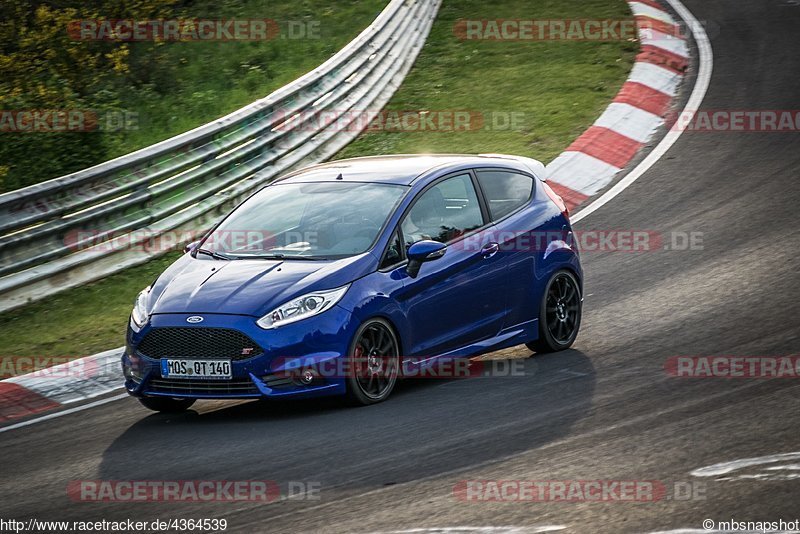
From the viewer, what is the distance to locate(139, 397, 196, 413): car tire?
843 cm

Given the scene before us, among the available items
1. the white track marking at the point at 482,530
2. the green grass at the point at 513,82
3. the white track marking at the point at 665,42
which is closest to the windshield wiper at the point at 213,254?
the white track marking at the point at 482,530

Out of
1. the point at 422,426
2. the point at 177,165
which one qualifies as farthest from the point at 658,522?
the point at 177,165

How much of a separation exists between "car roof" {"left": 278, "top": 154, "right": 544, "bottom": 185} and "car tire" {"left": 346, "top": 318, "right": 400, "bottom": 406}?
134 centimetres

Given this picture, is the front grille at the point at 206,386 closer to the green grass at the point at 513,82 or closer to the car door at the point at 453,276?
the car door at the point at 453,276

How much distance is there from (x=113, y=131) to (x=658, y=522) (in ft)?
37.5

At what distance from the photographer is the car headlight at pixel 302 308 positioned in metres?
7.87

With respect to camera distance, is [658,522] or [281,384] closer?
[658,522]

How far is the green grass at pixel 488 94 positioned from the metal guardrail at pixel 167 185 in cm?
27

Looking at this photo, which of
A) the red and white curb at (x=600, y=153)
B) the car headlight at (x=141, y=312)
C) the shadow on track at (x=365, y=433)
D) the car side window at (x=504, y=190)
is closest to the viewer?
the shadow on track at (x=365, y=433)

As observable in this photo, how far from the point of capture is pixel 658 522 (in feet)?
18.4

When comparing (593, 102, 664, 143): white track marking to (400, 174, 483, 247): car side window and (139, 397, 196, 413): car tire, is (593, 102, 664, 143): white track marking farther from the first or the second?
(139, 397, 196, 413): car tire

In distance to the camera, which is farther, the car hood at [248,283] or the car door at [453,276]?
the car door at [453,276]

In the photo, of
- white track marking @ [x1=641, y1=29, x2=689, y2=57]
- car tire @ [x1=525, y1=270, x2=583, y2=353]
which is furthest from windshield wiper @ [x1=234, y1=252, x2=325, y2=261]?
white track marking @ [x1=641, y1=29, x2=689, y2=57]

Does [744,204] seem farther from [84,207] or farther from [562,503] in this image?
[562,503]
